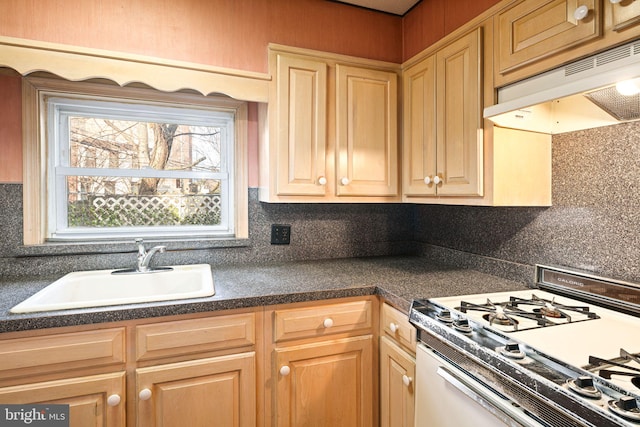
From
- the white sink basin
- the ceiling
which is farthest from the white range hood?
the white sink basin

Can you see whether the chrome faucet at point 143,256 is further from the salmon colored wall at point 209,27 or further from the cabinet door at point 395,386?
the cabinet door at point 395,386

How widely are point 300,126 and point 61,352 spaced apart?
1288 mm

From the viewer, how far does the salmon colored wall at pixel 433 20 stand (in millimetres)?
1489

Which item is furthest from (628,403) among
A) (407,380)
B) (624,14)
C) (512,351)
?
(624,14)

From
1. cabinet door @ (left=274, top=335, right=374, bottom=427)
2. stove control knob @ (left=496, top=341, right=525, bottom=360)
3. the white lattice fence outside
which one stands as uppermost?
the white lattice fence outside

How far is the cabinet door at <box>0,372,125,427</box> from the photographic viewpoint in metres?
1.10

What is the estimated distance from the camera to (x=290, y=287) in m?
1.45

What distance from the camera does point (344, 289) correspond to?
144 centimetres

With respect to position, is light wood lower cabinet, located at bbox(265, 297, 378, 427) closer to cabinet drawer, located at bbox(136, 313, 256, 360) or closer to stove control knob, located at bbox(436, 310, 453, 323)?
A: cabinet drawer, located at bbox(136, 313, 256, 360)

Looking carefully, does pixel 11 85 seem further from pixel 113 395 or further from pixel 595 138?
pixel 595 138

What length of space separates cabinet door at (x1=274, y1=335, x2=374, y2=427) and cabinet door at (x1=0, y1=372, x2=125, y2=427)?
0.55 meters

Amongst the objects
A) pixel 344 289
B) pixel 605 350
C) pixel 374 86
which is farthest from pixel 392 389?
pixel 374 86

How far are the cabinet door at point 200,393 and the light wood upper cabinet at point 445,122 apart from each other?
1109 mm

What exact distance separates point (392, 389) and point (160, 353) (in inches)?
35.4
